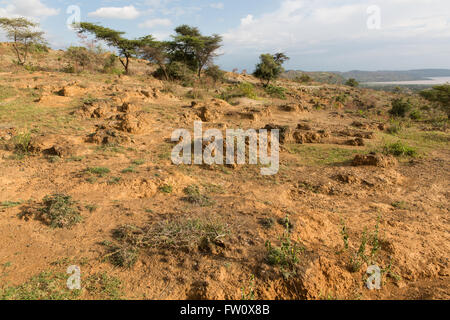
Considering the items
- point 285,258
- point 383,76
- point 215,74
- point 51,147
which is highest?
point 383,76

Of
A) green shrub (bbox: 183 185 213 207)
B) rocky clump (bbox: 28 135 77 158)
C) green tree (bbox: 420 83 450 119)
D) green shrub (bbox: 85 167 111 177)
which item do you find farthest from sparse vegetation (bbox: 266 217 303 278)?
green tree (bbox: 420 83 450 119)

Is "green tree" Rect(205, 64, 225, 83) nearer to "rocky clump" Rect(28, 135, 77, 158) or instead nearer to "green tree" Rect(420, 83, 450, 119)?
"green tree" Rect(420, 83, 450, 119)

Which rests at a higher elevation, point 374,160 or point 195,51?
point 195,51

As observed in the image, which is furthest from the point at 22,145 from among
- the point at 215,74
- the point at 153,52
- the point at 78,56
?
the point at 215,74

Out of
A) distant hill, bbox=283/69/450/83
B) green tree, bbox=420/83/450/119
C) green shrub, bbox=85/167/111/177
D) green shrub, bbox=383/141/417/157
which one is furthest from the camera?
distant hill, bbox=283/69/450/83

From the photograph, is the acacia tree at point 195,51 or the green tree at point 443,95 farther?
the acacia tree at point 195,51

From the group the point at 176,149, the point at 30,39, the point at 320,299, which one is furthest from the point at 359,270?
the point at 30,39

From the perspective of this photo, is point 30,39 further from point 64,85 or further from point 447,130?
point 447,130

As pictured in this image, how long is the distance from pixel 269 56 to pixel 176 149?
67.9 ft

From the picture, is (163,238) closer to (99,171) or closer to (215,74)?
(99,171)

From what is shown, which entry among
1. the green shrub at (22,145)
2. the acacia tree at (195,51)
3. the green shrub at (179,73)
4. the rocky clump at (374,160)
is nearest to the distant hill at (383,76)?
the acacia tree at (195,51)

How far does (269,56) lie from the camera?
24.5 m

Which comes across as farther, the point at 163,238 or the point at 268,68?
the point at 268,68

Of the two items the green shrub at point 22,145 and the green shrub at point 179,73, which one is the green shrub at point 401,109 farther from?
the green shrub at point 22,145
